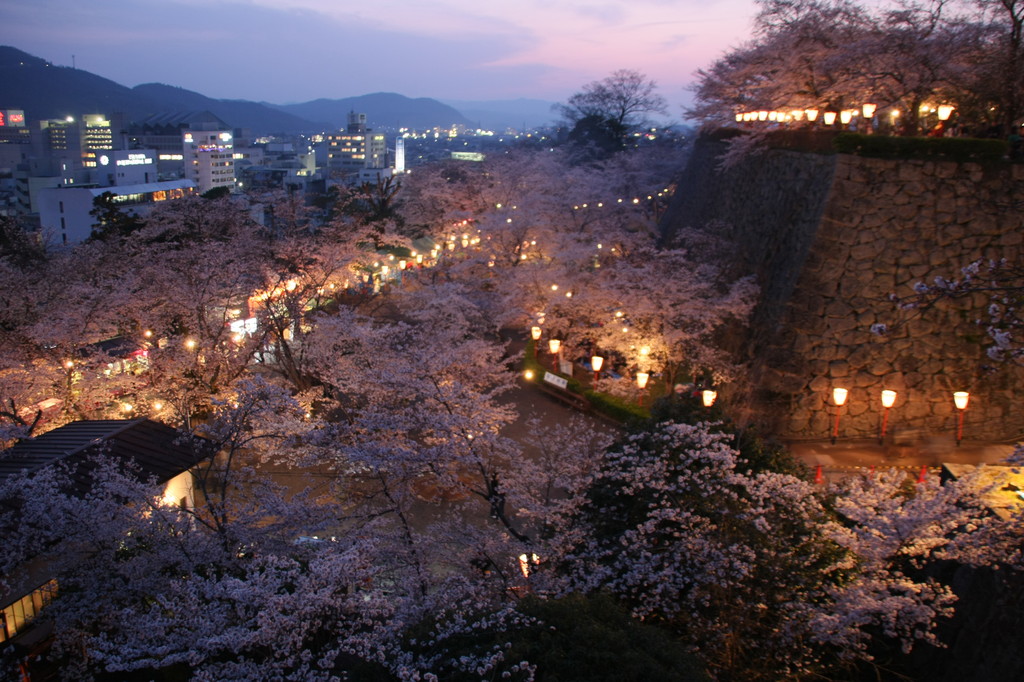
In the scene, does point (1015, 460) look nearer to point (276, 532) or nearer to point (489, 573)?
point (489, 573)

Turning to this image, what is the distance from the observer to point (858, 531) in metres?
7.04

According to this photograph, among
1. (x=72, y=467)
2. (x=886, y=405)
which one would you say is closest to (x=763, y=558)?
(x=886, y=405)

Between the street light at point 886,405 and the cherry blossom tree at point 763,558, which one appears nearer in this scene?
the cherry blossom tree at point 763,558

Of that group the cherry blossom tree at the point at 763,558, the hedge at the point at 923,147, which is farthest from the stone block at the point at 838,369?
the cherry blossom tree at the point at 763,558

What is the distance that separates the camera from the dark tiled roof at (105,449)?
9070 millimetres

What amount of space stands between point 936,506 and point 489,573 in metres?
4.94

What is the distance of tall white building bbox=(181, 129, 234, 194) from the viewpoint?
7188 centimetres

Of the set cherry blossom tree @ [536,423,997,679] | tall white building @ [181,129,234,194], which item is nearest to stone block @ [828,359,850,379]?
cherry blossom tree @ [536,423,997,679]

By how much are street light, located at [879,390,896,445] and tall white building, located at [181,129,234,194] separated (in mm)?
70813

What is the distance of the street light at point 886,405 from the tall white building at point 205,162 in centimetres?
7081

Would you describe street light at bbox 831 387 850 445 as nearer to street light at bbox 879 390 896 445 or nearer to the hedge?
street light at bbox 879 390 896 445

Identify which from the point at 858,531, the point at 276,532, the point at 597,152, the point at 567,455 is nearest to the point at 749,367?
the point at 567,455

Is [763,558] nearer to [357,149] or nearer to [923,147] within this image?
[923,147]

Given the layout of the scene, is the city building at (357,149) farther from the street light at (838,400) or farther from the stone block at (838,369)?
the street light at (838,400)
